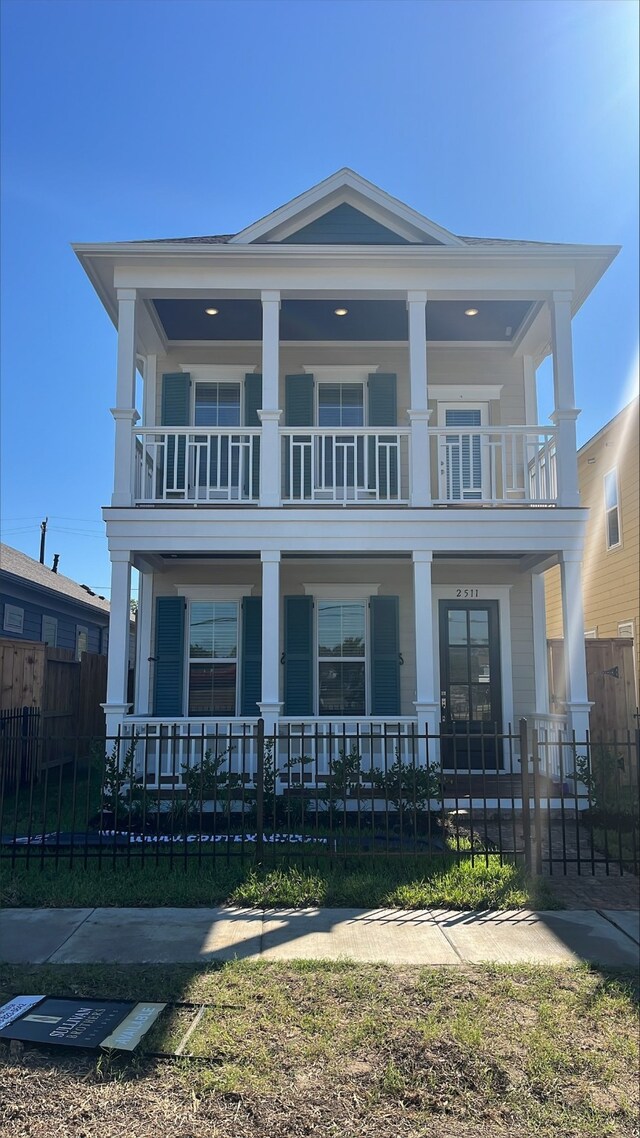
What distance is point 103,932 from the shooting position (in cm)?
498

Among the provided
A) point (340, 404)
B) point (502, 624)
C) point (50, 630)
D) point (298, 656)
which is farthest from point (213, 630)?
point (50, 630)

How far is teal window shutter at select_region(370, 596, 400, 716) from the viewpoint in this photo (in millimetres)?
10578

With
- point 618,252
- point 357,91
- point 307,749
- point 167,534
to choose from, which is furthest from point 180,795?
point 357,91

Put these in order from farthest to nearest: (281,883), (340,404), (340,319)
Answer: (340,404) < (340,319) < (281,883)

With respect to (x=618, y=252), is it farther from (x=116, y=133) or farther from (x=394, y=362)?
(x=116, y=133)

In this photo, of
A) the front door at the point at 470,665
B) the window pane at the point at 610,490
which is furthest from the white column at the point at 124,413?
the window pane at the point at 610,490

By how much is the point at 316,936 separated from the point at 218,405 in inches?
332

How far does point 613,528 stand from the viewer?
15.6 m

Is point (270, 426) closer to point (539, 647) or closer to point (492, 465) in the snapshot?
point (492, 465)

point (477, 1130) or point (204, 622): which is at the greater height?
point (204, 622)

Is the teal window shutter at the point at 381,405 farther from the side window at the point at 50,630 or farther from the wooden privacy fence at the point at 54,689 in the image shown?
the side window at the point at 50,630

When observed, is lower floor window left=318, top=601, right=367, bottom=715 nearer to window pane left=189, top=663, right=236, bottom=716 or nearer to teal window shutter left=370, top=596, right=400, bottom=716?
teal window shutter left=370, top=596, right=400, bottom=716

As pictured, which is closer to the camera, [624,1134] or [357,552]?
[624,1134]

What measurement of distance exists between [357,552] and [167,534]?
96.0 inches
